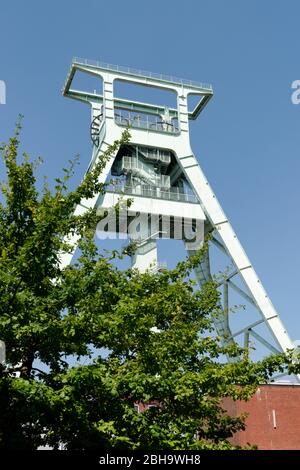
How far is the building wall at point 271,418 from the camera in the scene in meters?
29.5

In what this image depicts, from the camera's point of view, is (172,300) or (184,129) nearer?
(172,300)

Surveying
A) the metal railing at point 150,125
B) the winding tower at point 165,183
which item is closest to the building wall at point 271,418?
the winding tower at point 165,183

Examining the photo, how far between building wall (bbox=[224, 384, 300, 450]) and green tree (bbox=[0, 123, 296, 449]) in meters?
17.6

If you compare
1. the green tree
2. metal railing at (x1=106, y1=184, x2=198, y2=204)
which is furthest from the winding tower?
the green tree

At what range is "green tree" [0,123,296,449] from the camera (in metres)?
9.45

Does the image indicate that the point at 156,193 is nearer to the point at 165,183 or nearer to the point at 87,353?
the point at 165,183

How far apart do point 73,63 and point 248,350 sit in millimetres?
21886

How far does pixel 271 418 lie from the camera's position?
3003 cm

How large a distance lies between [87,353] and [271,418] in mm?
22073

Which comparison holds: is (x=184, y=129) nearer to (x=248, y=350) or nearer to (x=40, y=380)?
(x=248, y=350)

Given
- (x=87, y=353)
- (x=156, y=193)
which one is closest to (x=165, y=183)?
(x=156, y=193)

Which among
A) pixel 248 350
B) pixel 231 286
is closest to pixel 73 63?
pixel 231 286

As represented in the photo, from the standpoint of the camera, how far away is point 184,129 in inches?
1299
